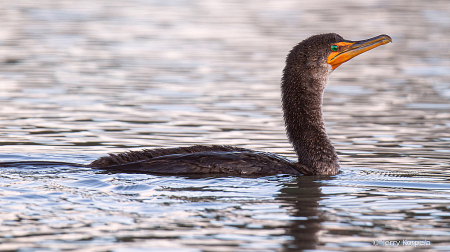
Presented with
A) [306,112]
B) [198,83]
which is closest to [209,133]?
[306,112]

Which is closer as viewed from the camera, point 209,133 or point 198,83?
point 209,133

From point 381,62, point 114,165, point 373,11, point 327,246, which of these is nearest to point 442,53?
point 381,62

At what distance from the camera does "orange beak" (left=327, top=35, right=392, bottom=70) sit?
9.42 m

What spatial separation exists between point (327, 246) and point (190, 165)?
9.04ft

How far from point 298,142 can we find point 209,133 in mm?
3234

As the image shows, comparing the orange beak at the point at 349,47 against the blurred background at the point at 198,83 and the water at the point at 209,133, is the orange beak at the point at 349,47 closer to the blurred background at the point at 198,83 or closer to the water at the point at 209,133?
the water at the point at 209,133

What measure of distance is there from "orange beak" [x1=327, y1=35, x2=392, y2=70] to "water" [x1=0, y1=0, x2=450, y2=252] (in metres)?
1.47

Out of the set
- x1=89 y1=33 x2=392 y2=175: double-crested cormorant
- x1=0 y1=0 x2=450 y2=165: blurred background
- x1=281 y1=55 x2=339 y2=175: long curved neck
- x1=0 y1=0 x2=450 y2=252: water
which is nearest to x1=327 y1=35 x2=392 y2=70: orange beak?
x1=89 y1=33 x2=392 y2=175: double-crested cormorant

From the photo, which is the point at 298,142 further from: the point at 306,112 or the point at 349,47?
the point at 349,47

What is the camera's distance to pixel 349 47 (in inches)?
373

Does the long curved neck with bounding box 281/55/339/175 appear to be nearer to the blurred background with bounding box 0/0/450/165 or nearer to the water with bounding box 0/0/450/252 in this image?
the water with bounding box 0/0/450/252

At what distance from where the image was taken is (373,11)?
1455 inches

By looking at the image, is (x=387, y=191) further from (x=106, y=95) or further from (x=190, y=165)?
(x=106, y=95)

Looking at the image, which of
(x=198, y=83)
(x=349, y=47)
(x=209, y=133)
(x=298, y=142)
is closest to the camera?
(x=298, y=142)
